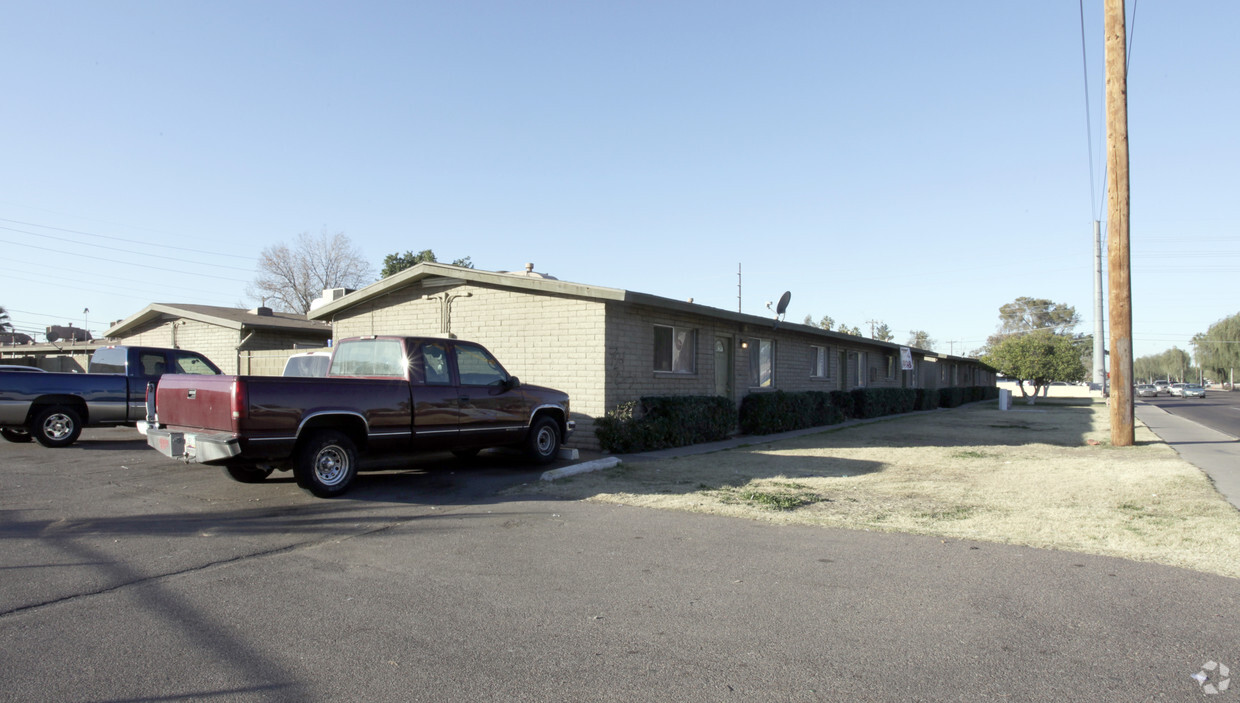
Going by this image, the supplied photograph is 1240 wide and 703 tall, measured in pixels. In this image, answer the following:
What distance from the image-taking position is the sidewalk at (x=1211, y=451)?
9867 millimetres

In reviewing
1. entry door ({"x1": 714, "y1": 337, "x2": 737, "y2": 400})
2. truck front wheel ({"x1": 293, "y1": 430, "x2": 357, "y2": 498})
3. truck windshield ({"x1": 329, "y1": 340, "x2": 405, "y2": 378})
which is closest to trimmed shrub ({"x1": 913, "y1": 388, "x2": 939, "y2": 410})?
entry door ({"x1": 714, "y1": 337, "x2": 737, "y2": 400})

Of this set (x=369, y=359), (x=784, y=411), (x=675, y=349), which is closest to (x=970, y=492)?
(x=675, y=349)

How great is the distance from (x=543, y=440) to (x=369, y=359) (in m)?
2.81

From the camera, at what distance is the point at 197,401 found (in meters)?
8.11

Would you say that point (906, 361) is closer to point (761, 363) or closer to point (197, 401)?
point (761, 363)

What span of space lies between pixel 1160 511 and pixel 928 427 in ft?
42.6

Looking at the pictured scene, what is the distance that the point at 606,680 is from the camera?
3666mm

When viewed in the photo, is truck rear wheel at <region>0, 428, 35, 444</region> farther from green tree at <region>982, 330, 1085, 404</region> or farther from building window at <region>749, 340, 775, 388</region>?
green tree at <region>982, 330, 1085, 404</region>

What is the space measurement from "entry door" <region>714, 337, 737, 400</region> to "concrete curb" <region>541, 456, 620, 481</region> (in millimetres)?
Answer: 6197

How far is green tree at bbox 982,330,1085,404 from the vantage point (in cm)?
4050

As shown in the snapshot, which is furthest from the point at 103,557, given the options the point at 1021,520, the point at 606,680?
the point at 1021,520

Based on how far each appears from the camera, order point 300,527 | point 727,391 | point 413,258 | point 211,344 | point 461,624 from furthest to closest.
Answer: point 413,258 < point 211,344 < point 727,391 < point 300,527 < point 461,624

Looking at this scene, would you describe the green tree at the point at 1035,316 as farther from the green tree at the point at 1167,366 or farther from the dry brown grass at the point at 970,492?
the dry brown grass at the point at 970,492

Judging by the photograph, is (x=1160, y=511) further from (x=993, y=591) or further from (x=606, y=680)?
(x=606, y=680)
